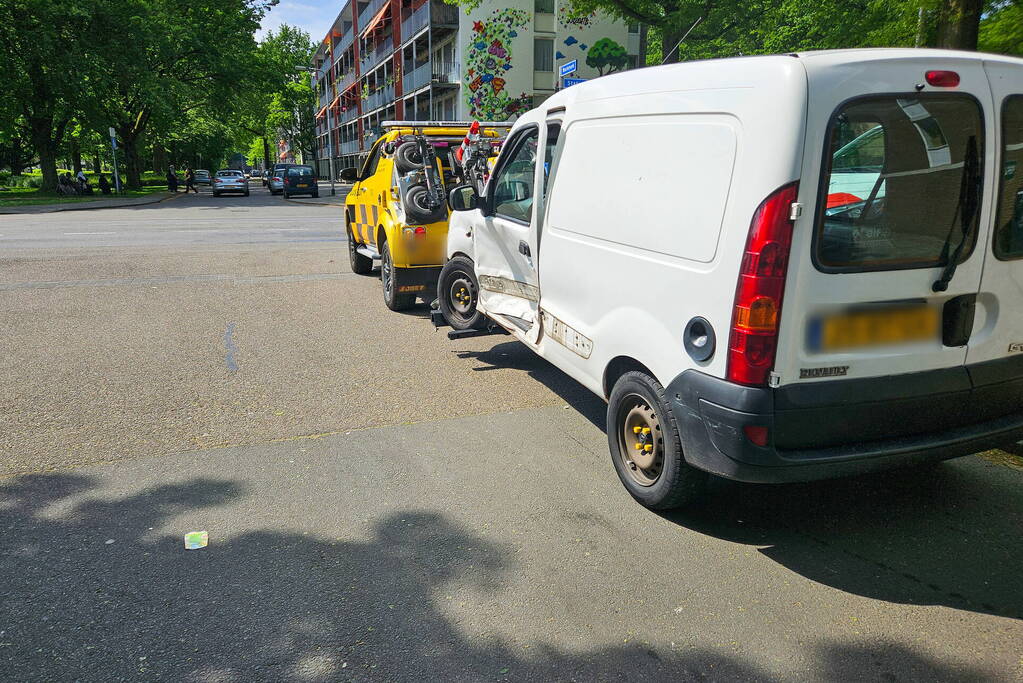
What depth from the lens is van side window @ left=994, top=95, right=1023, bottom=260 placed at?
3029 mm

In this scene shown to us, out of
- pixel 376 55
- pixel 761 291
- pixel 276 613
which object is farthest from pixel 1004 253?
pixel 376 55

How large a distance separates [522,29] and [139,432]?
35.1 m

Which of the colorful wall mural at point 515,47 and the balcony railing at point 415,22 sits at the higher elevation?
the balcony railing at point 415,22

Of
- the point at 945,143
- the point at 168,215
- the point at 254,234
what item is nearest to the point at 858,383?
the point at 945,143

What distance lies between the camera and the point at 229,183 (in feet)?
130

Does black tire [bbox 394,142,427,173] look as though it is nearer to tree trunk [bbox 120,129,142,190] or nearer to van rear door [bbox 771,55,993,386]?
van rear door [bbox 771,55,993,386]

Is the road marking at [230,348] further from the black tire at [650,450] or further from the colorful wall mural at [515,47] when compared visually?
the colorful wall mural at [515,47]

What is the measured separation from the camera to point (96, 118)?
35188mm

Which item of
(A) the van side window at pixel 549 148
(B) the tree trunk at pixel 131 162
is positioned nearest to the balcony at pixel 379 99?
(B) the tree trunk at pixel 131 162

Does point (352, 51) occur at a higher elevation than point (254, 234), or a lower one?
higher

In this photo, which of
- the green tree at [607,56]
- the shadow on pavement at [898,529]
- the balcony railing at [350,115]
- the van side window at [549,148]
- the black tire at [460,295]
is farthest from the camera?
the balcony railing at [350,115]

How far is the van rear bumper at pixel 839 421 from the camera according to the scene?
302 centimetres

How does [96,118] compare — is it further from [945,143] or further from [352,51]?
[945,143]

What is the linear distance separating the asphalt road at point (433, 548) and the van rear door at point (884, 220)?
94cm
